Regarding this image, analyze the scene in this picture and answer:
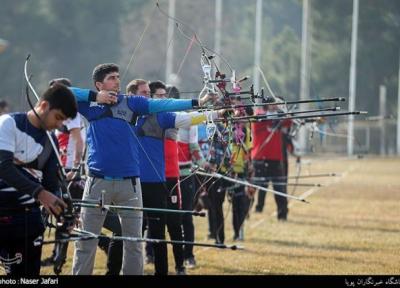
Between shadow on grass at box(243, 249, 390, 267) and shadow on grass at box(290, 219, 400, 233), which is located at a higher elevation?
Answer: shadow on grass at box(290, 219, 400, 233)

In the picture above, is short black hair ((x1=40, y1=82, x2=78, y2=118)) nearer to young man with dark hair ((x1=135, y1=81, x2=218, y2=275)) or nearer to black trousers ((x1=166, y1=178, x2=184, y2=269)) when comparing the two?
young man with dark hair ((x1=135, y1=81, x2=218, y2=275))

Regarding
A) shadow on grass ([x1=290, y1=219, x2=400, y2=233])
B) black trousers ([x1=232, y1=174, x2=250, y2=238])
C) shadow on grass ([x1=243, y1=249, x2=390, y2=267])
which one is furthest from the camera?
shadow on grass ([x1=290, y1=219, x2=400, y2=233])

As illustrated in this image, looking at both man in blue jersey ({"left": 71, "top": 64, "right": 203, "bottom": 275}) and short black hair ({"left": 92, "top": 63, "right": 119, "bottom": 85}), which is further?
short black hair ({"left": 92, "top": 63, "right": 119, "bottom": 85})

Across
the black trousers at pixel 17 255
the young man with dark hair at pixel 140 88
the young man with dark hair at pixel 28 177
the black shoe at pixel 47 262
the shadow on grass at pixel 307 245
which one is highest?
the young man with dark hair at pixel 140 88

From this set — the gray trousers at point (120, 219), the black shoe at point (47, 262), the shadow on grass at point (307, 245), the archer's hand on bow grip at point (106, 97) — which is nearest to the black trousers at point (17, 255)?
the gray trousers at point (120, 219)

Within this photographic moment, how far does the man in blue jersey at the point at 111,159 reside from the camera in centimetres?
796

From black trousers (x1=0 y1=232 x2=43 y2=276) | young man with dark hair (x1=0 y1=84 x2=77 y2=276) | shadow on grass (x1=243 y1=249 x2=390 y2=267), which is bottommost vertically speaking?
shadow on grass (x1=243 y1=249 x2=390 y2=267)

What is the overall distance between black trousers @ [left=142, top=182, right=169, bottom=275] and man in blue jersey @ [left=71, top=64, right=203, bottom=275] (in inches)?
40.5

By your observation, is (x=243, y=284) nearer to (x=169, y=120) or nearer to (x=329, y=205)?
(x=169, y=120)

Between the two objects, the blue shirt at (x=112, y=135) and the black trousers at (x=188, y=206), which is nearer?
the blue shirt at (x=112, y=135)

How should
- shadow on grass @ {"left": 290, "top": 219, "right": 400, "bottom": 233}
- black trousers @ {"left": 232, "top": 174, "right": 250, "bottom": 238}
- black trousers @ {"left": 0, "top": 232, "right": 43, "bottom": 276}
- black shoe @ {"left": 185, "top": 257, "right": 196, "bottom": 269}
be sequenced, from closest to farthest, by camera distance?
black trousers @ {"left": 0, "top": 232, "right": 43, "bottom": 276}, black shoe @ {"left": 185, "top": 257, "right": 196, "bottom": 269}, black trousers @ {"left": 232, "top": 174, "right": 250, "bottom": 238}, shadow on grass @ {"left": 290, "top": 219, "right": 400, "bottom": 233}

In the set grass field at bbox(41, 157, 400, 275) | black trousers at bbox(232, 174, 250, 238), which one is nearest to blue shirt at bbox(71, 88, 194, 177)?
grass field at bbox(41, 157, 400, 275)

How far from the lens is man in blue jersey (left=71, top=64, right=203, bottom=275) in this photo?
796 centimetres

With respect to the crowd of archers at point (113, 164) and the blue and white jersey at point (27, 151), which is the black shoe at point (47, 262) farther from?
the blue and white jersey at point (27, 151)
